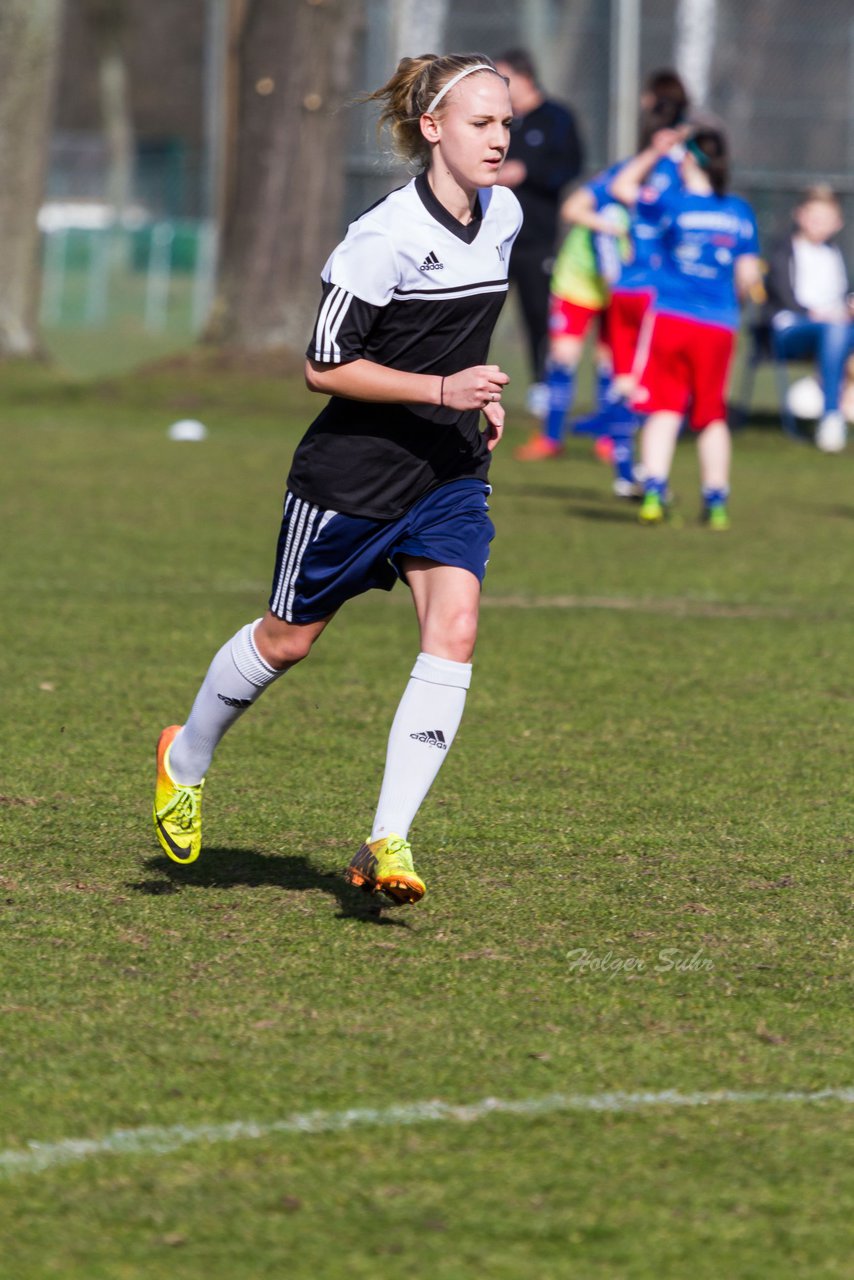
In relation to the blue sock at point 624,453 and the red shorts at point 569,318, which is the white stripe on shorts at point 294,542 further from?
the red shorts at point 569,318

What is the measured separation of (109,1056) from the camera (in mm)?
3793

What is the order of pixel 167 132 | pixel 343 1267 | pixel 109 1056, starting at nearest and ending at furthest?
1. pixel 343 1267
2. pixel 109 1056
3. pixel 167 132

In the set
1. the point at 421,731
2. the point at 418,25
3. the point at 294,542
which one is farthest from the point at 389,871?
the point at 418,25

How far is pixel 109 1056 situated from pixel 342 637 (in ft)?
16.5

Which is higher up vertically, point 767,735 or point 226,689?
point 226,689

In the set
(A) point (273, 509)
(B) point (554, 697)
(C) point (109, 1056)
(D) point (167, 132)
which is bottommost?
(D) point (167, 132)

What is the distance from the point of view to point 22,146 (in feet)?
64.8

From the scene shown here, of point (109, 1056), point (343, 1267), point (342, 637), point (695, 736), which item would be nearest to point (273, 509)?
point (342, 637)

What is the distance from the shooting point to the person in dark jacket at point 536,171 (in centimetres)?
1551

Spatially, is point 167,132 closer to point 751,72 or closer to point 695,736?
point 751,72

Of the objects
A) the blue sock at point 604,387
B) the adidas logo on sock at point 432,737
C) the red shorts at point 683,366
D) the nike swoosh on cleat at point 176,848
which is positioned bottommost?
the blue sock at point 604,387

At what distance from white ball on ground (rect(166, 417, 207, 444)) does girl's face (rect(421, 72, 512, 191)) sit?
37.5ft

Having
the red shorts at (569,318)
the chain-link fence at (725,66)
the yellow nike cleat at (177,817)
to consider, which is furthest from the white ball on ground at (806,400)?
the yellow nike cleat at (177,817)

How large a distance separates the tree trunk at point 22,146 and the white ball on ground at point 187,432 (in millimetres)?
3784
